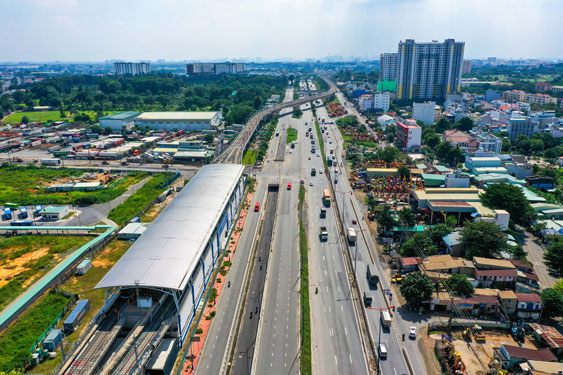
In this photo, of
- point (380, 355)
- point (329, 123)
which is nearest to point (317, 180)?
point (380, 355)

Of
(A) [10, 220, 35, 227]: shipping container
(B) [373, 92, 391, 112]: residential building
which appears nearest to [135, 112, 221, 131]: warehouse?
(B) [373, 92, 391, 112]: residential building

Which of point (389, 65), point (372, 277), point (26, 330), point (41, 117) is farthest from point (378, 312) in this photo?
point (389, 65)

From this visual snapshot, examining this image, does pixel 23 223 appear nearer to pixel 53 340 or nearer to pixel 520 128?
pixel 53 340

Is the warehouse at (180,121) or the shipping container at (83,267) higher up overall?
the warehouse at (180,121)

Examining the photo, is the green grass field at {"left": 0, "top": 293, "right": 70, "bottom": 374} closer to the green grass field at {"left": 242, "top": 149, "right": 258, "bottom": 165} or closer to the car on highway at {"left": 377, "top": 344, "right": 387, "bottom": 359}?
the car on highway at {"left": 377, "top": 344, "right": 387, "bottom": 359}

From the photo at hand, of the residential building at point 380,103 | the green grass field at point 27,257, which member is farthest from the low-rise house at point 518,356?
the residential building at point 380,103

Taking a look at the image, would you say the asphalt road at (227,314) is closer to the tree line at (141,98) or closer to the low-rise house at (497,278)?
the low-rise house at (497,278)

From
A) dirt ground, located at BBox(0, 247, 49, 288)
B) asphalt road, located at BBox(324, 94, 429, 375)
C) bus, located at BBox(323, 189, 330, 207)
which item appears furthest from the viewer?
bus, located at BBox(323, 189, 330, 207)
